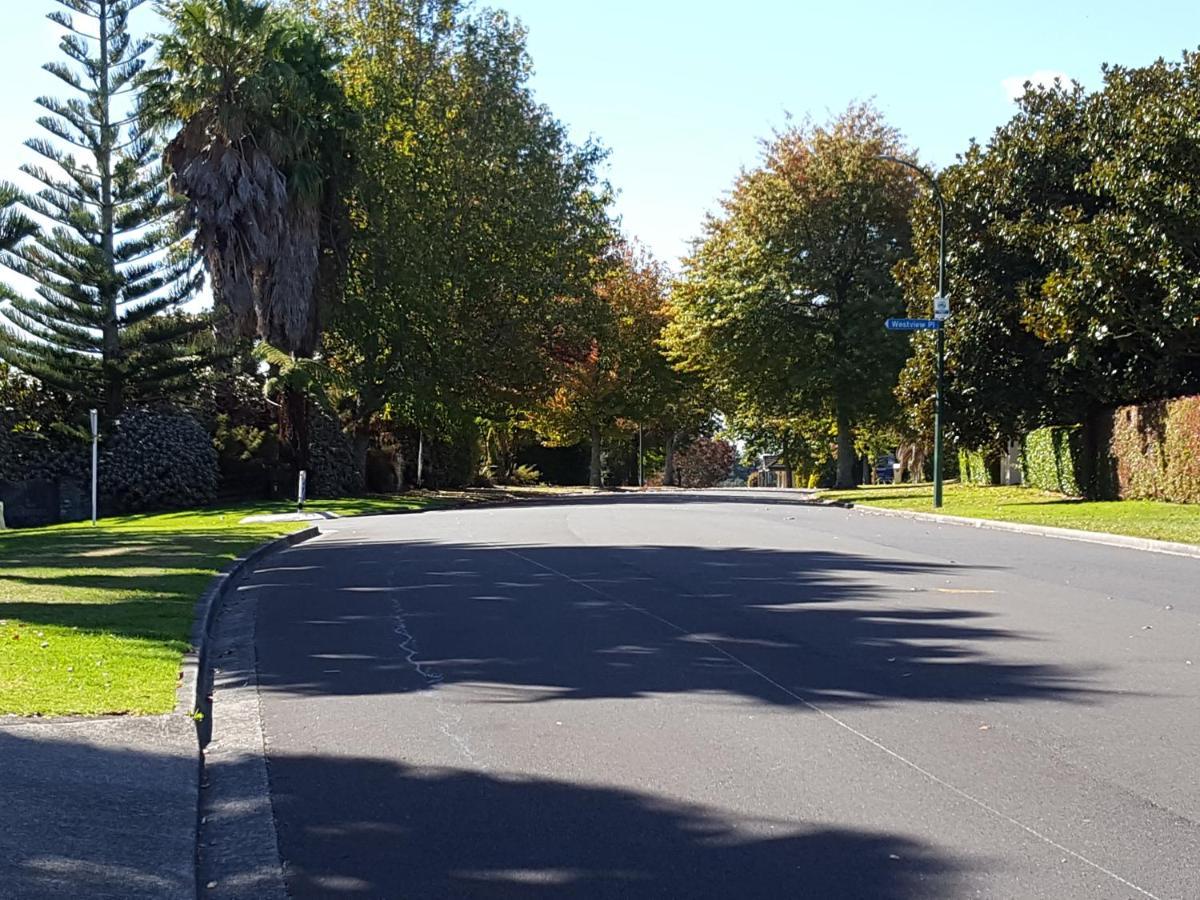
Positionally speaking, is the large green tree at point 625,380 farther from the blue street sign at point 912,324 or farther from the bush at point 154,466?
the blue street sign at point 912,324

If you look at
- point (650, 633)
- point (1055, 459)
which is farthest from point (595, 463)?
point (650, 633)

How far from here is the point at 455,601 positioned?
13.4 meters

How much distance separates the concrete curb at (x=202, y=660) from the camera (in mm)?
8117

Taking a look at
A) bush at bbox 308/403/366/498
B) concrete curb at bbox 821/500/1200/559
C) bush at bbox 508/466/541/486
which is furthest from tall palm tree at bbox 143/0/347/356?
bush at bbox 508/466/541/486

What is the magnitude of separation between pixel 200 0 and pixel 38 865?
115 feet

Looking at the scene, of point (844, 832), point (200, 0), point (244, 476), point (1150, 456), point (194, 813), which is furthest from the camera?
point (244, 476)

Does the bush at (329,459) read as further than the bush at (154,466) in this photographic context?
Yes

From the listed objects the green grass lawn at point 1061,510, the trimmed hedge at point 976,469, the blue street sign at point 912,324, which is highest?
the blue street sign at point 912,324

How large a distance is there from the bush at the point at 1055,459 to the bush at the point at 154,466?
2261cm

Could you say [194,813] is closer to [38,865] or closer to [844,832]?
[38,865]

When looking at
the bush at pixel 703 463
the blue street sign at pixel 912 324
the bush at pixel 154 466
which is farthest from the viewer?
the bush at pixel 703 463

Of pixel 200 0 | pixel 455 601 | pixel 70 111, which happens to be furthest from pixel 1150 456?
pixel 70 111

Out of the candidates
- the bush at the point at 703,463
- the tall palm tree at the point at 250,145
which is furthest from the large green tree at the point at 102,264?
the bush at the point at 703,463

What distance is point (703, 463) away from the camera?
9200cm
